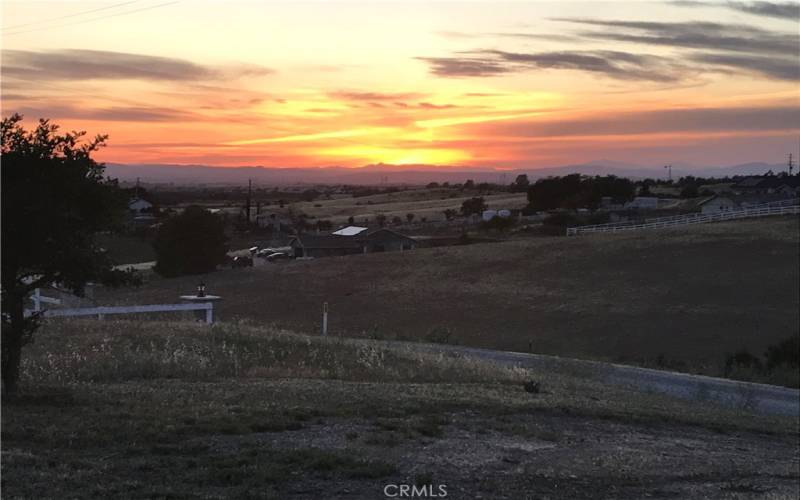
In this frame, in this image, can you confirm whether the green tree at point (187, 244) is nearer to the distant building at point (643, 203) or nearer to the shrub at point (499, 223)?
the shrub at point (499, 223)

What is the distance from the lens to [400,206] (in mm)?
162125

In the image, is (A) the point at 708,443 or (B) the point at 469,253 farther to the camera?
(B) the point at 469,253

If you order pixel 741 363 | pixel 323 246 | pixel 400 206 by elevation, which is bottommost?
pixel 741 363

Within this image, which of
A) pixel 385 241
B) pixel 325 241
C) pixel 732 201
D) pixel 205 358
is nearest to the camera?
pixel 205 358

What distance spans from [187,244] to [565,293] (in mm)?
31176

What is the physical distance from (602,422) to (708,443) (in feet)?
4.66

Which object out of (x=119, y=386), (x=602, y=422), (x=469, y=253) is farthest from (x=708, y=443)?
(x=469, y=253)

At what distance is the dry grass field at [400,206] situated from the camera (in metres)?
141

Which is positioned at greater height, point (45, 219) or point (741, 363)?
point (45, 219)

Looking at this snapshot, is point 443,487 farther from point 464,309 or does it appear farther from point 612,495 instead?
point 464,309

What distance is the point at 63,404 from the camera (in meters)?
10.2

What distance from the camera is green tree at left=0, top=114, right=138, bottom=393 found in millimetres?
10914

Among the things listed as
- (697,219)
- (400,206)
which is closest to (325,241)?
(697,219)

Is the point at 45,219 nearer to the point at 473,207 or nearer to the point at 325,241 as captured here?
the point at 325,241
